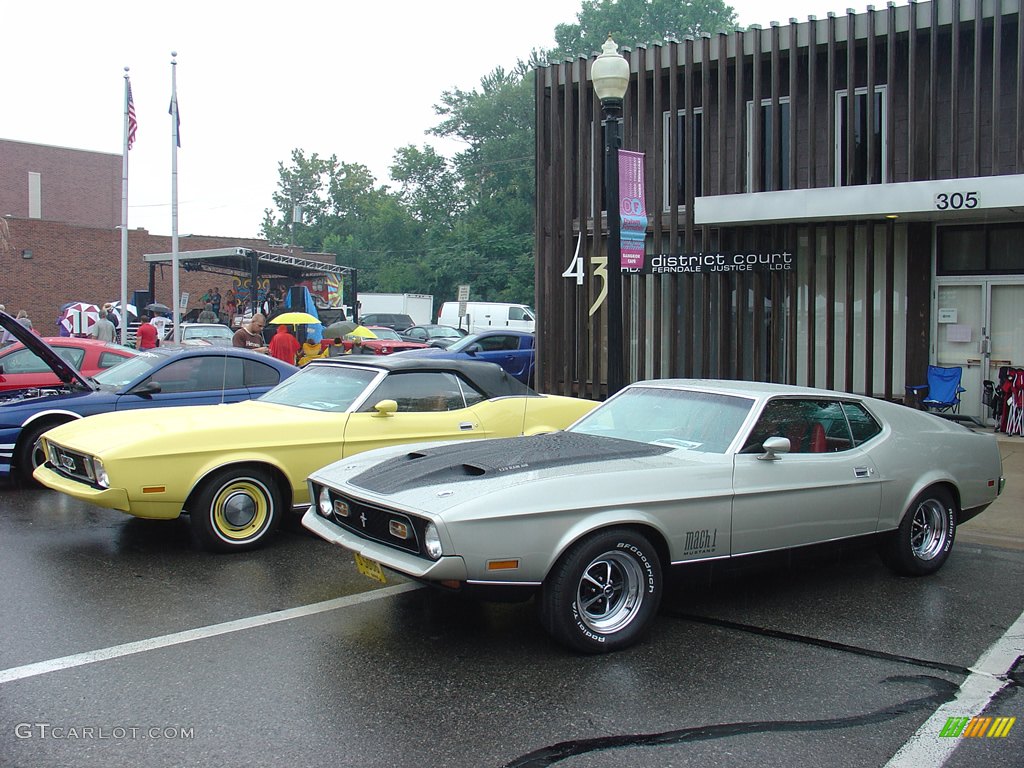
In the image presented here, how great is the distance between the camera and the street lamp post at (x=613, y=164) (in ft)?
30.8

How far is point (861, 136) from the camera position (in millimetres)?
13719

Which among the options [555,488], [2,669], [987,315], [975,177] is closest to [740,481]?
[555,488]

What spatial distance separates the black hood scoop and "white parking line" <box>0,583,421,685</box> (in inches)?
33.8

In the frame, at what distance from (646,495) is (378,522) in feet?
4.69

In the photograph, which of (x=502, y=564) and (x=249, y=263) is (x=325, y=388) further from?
(x=249, y=263)

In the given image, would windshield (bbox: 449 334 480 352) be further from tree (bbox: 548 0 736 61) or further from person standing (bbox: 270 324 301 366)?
tree (bbox: 548 0 736 61)

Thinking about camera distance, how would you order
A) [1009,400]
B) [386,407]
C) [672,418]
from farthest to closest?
1. [1009,400]
2. [386,407]
3. [672,418]

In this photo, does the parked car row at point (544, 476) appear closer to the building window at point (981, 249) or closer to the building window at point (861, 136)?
the building window at point (981, 249)

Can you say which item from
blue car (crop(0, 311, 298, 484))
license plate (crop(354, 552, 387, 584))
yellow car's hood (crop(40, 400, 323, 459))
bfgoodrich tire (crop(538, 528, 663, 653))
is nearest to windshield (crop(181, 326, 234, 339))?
blue car (crop(0, 311, 298, 484))

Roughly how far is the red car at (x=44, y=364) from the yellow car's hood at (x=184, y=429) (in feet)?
13.0

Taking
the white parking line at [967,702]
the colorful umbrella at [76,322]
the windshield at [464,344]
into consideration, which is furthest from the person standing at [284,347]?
the colorful umbrella at [76,322]

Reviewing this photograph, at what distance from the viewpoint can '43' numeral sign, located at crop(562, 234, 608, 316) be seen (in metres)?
15.0

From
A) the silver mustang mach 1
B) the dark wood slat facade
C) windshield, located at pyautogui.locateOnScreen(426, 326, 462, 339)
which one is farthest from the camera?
windshield, located at pyautogui.locateOnScreen(426, 326, 462, 339)

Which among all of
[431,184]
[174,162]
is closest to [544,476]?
[174,162]
